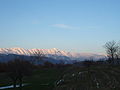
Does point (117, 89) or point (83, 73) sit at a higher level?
point (83, 73)

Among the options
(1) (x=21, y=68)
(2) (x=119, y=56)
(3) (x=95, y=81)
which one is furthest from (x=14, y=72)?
(2) (x=119, y=56)

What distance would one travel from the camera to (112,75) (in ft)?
80.2

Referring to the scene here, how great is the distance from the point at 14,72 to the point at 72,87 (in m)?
24.0

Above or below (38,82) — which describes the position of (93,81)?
above

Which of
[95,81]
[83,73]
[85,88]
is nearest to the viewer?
[85,88]

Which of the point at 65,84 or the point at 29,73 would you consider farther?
the point at 29,73

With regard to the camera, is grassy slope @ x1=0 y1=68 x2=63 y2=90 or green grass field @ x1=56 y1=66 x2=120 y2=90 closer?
green grass field @ x1=56 y1=66 x2=120 y2=90

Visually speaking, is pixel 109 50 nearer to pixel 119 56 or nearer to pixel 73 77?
pixel 119 56

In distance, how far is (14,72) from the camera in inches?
1703

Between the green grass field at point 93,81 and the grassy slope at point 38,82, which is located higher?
the green grass field at point 93,81

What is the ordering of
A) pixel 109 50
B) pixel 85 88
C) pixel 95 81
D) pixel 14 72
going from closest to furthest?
pixel 85 88, pixel 95 81, pixel 14 72, pixel 109 50

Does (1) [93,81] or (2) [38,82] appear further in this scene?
(2) [38,82]

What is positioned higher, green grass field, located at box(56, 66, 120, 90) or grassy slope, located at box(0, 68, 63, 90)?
green grass field, located at box(56, 66, 120, 90)

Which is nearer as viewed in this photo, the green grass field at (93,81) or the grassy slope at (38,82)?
the green grass field at (93,81)
